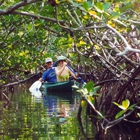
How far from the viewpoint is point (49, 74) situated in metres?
11.2

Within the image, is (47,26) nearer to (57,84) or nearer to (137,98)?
(137,98)

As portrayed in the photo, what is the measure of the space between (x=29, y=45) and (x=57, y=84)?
9.46 ft

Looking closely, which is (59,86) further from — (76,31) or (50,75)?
(76,31)

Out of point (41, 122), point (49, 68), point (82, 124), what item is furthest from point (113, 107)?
point (49, 68)

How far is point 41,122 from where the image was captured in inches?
190

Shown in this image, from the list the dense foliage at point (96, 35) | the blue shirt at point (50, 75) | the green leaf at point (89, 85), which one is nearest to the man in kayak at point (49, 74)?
the blue shirt at point (50, 75)

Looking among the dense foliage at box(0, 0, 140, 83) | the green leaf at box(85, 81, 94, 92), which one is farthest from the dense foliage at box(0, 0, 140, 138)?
the green leaf at box(85, 81, 94, 92)

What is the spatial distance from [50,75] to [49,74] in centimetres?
7

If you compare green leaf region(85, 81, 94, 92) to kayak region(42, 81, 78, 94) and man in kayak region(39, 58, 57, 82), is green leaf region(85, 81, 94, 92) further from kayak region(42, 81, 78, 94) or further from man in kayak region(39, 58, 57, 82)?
man in kayak region(39, 58, 57, 82)

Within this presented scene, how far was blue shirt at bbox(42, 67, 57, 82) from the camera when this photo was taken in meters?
11.1

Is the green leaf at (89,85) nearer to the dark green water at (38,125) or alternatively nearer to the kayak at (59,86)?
the dark green water at (38,125)

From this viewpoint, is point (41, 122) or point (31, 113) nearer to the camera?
point (41, 122)

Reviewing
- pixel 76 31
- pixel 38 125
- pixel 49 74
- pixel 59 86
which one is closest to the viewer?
pixel 76 31

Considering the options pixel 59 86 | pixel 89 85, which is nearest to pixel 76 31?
pixel 89 85
